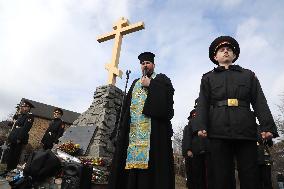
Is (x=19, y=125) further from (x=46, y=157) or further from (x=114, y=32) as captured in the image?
(x=46, y=157)

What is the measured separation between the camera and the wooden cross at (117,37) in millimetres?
9612

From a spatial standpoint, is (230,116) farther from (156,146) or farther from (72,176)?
(72,176)

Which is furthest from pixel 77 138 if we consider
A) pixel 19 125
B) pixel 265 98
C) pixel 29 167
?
pixel 265 98

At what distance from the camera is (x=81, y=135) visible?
9008mm

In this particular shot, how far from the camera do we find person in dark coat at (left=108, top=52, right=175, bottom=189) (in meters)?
4.30

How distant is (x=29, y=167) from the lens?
383 centimetres

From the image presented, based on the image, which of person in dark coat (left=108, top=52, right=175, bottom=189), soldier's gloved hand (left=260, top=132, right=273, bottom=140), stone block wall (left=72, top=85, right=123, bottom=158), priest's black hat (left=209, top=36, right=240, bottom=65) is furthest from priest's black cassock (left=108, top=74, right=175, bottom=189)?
stone block wall (left=72, top=85, right=123, bottom=158)

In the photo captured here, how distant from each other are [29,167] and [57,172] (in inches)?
17.6

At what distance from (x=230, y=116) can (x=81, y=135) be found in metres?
6.41

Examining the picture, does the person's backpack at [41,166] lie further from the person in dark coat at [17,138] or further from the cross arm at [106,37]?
the cross arm at [106,37]

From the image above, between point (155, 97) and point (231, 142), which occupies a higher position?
point (155, 97)

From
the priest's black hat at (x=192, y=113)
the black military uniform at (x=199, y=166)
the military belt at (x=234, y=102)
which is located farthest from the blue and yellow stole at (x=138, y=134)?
the priest's black hat at (x=192, y=113)

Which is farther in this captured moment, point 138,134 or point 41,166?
point 138,134

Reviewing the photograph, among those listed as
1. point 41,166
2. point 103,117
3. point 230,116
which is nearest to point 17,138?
point 103,117
